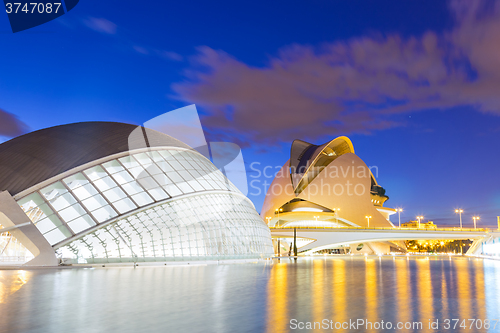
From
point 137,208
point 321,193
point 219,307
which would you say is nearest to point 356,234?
point 321,193

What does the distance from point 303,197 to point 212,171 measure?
49.4 m

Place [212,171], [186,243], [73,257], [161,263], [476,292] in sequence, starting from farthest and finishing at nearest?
1. [212,171]
2. [186,243]
3. [161,263]
4. [73,257]
5. [476,292]

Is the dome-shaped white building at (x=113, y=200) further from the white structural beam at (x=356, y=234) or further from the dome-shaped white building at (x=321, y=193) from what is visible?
the dome-shaped white building at (x=321, y=193)

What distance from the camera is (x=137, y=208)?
2511 centimetres

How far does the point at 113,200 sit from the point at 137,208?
159cm

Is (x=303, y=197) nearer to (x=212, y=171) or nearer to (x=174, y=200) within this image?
(x=212, y=171)

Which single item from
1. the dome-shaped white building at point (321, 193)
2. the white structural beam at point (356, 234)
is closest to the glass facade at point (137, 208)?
the white structural beam at point (356, 234)

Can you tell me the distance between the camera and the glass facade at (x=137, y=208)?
2336cm

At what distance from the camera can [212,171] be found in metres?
33.8

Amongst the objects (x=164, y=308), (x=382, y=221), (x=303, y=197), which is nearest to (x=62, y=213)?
(x=164, y=308)

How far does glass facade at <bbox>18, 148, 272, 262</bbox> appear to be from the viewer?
2336cm

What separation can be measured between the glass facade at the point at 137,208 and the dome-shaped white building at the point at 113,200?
0.19 feet

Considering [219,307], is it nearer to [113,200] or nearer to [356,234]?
[113,200]

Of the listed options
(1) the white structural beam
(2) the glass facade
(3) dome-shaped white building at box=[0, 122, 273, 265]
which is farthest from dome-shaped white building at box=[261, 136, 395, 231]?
(2) the glass facade
